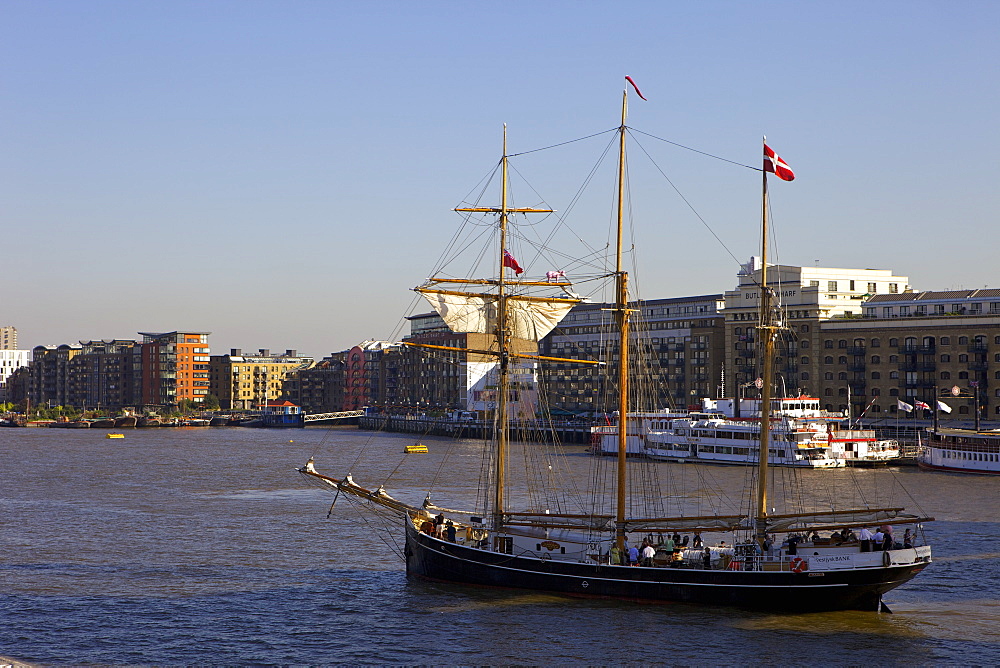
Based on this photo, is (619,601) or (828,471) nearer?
(619,601)

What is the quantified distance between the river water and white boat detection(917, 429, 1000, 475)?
1243 inches

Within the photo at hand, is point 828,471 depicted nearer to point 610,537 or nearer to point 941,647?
point 610,537

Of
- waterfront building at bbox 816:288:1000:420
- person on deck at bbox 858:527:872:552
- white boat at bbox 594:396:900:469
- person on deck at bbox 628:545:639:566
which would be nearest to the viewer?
person on deck at bbox 858:527:872:552

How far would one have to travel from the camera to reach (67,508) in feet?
273

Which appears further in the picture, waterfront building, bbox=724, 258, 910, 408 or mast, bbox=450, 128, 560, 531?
waterfront building, bbox=724, 258, 910, 408

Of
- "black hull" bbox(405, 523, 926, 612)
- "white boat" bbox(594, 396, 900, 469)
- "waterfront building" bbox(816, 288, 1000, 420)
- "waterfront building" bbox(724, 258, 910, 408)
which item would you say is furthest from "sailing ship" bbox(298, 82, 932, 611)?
"waterfront building" bbox(724, 258, 910, 408)

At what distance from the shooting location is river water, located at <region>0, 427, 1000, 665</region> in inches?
1689

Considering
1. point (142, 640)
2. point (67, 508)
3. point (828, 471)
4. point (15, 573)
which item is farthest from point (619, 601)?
point (828, 471)

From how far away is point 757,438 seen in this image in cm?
12444

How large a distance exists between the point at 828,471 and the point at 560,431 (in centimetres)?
6853

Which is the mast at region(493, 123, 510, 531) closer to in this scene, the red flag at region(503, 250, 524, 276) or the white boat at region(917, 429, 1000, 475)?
the red flag at region(503, 250, 524, 276)

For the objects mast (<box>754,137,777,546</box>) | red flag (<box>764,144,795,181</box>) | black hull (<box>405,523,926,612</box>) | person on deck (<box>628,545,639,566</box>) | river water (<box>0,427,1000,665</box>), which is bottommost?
river water (<box>0,427,1000,665</box>)

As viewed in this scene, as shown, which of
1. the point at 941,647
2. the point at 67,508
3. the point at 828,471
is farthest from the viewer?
the point at 828,471

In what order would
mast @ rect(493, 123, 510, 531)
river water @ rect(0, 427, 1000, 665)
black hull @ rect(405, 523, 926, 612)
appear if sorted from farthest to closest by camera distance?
1. mast @ rect(493, 123, 510, 531)
2. black hull @ rect(405, 523, 926, 612)
3. river water @ rect(0, 427, 1000, 665)
